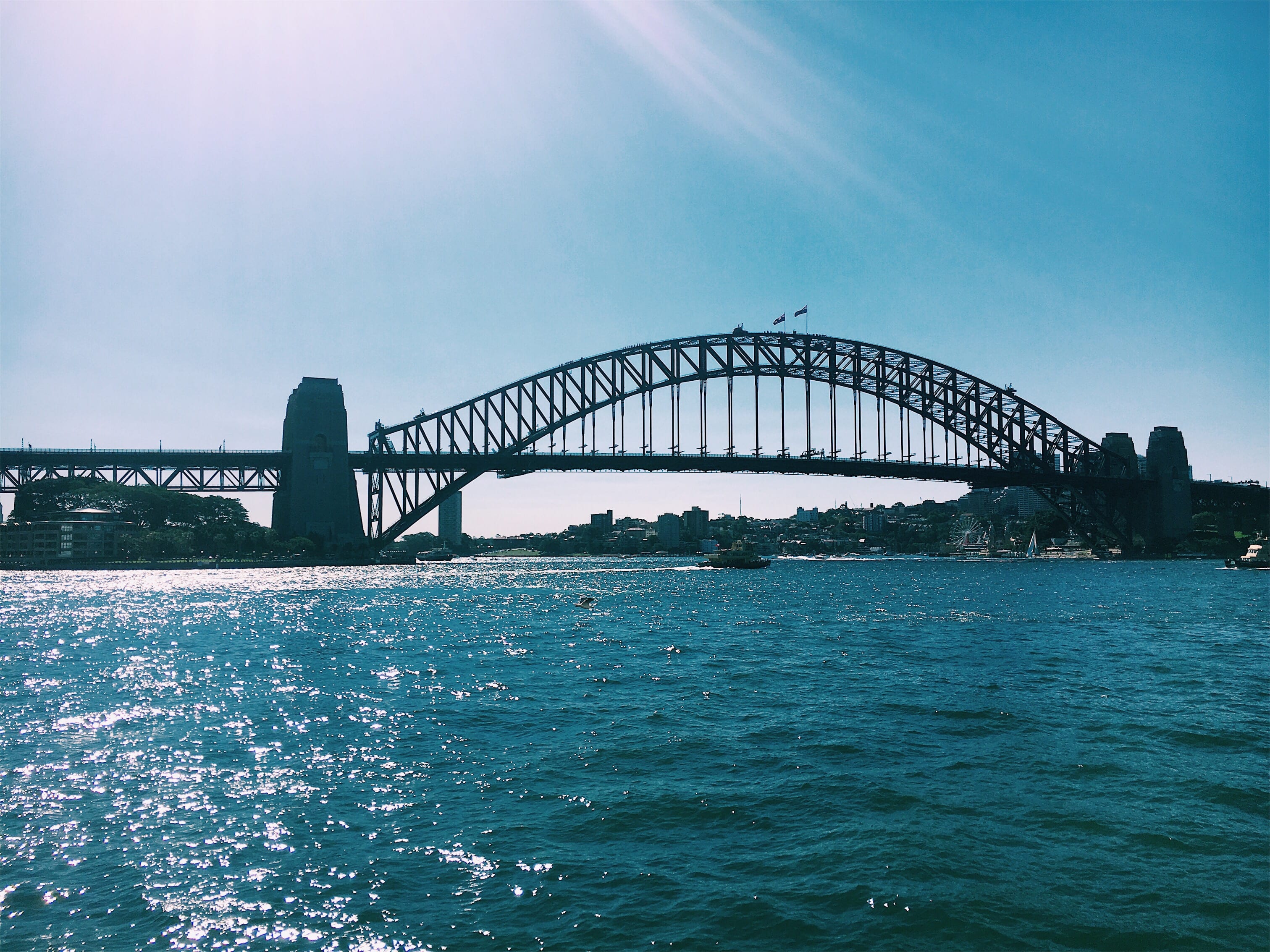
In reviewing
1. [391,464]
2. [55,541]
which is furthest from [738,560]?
[55,541]

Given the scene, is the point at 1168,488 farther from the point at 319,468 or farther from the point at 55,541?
the point at 55,541

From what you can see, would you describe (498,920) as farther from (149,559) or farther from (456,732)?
(149,559)

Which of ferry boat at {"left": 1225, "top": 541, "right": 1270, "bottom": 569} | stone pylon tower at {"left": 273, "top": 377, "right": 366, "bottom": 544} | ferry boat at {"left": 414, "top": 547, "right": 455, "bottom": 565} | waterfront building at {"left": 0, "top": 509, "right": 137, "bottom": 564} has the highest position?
stone pylon tower at {"left": 273, "top": 377, "right": 366, "bottom": 544}

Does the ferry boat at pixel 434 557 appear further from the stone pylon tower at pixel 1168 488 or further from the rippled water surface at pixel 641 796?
the rippled water surface at pixel 641 796

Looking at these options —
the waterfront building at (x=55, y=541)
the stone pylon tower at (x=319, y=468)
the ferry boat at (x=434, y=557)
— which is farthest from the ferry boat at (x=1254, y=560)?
the waterfront building at (x=55, y=541)

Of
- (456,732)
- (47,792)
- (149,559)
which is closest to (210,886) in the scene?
(47,792)

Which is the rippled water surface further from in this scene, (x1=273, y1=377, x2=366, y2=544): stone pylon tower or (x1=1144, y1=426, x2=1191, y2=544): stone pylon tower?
(x1=1144, y1=426, x2=1191, y2=544): stone pylon tower

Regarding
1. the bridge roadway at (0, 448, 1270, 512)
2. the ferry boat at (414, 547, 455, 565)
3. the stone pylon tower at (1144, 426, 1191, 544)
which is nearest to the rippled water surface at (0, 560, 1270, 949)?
the bridge roadway at (0, 448, 1270, 512)
